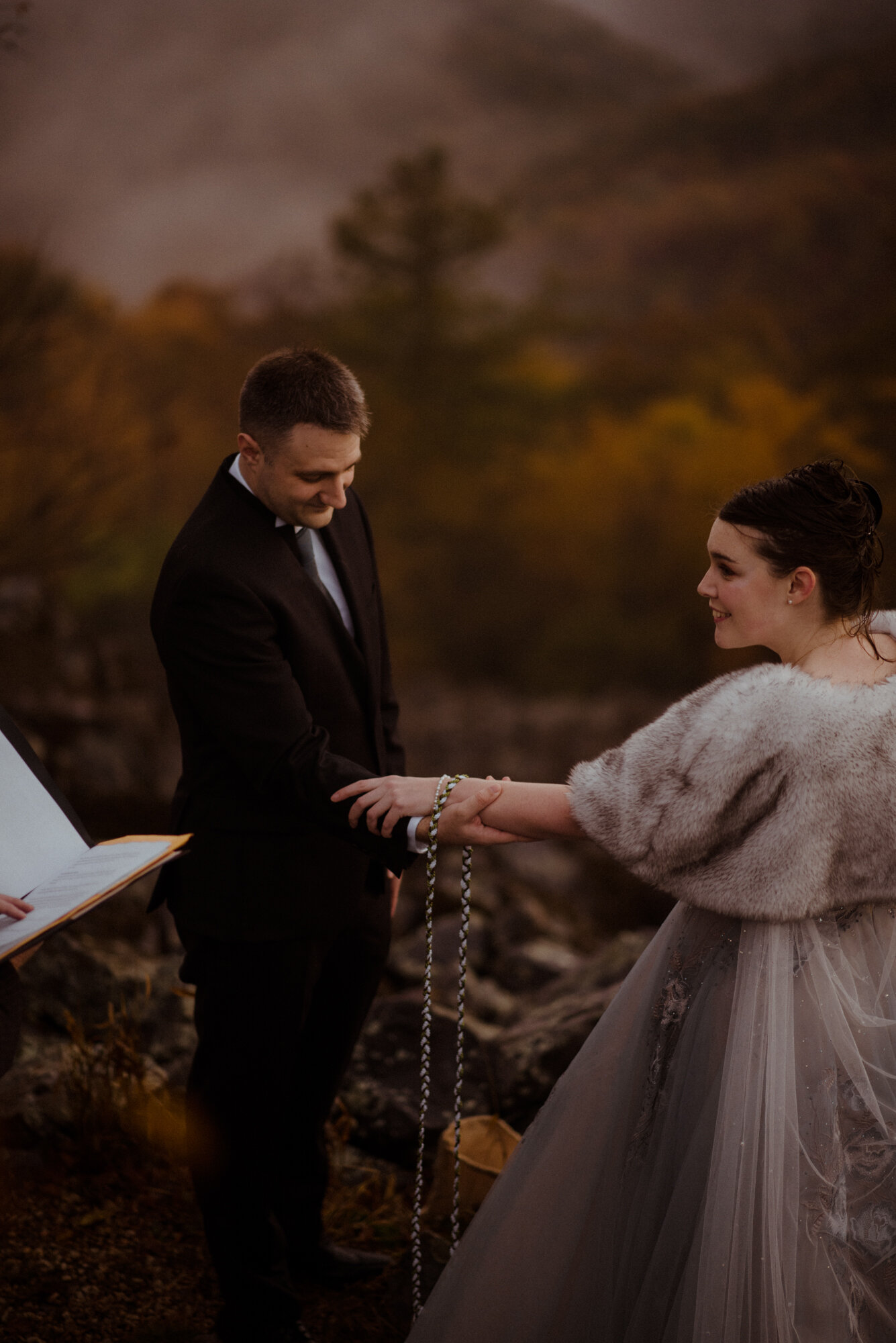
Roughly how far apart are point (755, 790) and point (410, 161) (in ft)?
19.6

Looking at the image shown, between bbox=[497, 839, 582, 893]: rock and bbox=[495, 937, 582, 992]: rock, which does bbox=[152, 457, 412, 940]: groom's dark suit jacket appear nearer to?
bbox=[495, 937, 582, 992]: rock

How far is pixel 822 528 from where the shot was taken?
1.66m

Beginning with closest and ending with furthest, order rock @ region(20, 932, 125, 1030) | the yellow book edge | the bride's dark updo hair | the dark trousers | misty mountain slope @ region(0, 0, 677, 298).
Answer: the yellow book edge < the bride's dark updo hair < the dark trousers < rock @ region(20, 932, 125, 1030) < misty mountain slope @ region(0, 0, 677, 298)

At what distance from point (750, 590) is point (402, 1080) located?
6.57 feet

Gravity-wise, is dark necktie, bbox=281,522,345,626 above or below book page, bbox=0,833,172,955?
above

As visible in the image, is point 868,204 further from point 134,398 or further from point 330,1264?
point 330,1264

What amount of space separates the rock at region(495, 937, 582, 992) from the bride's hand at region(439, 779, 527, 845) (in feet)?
7.70

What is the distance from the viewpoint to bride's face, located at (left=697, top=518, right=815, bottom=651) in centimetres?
168

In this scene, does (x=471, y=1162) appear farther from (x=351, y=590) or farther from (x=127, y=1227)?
(x=351, y=590)

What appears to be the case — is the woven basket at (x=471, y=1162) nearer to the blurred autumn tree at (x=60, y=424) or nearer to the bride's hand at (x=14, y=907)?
the bride's hand at (x=14, y=907)

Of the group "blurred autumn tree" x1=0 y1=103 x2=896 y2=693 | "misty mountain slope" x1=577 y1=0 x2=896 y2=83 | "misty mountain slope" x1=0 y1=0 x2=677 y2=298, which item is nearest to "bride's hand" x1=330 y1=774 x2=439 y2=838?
"blurred autumn tree" x1=0 y1=103 x2=896 y2=693

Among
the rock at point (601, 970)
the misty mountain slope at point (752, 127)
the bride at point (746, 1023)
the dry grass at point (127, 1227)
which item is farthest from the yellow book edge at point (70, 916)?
the misty mountain slope at point (752, 127)

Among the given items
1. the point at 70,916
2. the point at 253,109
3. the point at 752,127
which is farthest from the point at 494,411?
the point at 70,916

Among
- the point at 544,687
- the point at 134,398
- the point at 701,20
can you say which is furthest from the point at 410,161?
the point at 544,687
